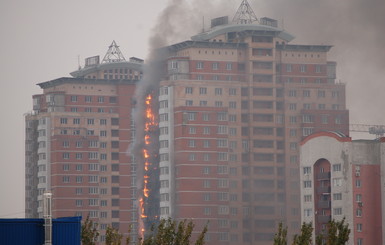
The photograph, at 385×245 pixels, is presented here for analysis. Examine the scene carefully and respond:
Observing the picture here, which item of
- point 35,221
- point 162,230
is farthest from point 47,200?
point 162,230

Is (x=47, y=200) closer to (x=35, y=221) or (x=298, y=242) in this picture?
(x=35, y=221)

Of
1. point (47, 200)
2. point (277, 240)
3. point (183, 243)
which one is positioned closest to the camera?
point (47, 200)

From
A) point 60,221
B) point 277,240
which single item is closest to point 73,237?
point 60,221

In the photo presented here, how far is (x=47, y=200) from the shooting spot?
97.7 m

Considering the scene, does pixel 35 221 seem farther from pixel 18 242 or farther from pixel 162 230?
pixel 162 230

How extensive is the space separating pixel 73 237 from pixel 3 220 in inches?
241

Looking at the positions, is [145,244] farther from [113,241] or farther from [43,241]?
[43,241]

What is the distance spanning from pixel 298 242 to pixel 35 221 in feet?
152

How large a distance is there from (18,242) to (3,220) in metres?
2.20

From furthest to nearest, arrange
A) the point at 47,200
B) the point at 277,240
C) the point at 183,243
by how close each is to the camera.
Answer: the point at 183,243 → the point at 277,240 → the point at 47,200

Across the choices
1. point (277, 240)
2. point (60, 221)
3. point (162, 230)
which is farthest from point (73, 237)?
point (162, 230)

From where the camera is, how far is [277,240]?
133 metres

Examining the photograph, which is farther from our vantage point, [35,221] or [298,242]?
[298,242]

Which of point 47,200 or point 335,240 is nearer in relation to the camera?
point 47,200
